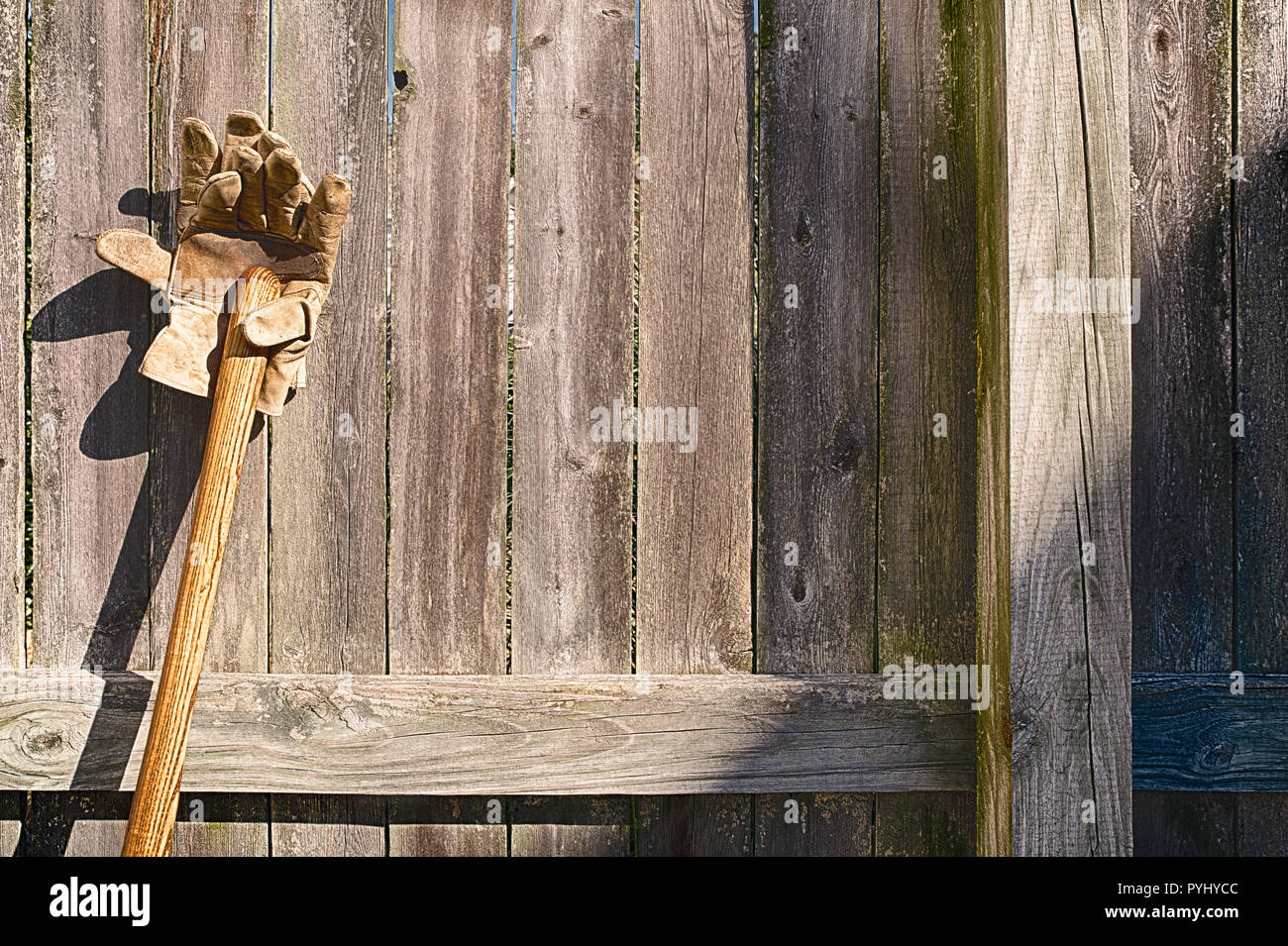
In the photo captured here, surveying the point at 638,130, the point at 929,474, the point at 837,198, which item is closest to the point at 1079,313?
the point at 929,474

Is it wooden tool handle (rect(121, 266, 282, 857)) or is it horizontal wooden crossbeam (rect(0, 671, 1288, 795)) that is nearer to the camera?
wooden tool handle (rect(121, 266, 282, 857))

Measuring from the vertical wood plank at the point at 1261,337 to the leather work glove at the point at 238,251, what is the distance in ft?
5.57

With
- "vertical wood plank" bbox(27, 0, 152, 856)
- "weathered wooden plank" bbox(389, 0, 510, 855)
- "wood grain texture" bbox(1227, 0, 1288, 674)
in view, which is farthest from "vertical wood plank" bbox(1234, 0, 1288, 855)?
"vertical wood plank" bbox(27, 0, 152, 856)

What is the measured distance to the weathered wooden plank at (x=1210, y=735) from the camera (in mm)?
1503

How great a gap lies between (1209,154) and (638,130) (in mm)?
1114

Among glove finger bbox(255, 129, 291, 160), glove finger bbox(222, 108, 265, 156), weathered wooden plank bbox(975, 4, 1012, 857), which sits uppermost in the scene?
glove finger bbox(222, 108, 265, 156)

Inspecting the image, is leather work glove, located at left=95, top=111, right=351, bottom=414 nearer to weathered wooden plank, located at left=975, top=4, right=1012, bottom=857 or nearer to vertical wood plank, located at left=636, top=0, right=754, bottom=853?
vertical wood plank, located at left=636, top=0, right=754, bottom=853

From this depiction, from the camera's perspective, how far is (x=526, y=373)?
1.56 m

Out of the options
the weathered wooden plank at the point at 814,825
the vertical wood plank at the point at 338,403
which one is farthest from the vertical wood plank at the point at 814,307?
the vertical wood plank at the point at 338,403

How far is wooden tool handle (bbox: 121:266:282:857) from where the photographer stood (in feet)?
4.25

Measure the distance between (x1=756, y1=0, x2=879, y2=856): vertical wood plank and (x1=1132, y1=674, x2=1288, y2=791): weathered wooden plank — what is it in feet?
1.74

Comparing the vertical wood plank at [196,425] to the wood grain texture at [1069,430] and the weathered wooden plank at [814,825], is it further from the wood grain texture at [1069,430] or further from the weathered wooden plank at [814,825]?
the wood grain texture at [1069,430]

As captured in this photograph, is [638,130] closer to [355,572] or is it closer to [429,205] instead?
[429,205]

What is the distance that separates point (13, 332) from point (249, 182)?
0.62 meters
